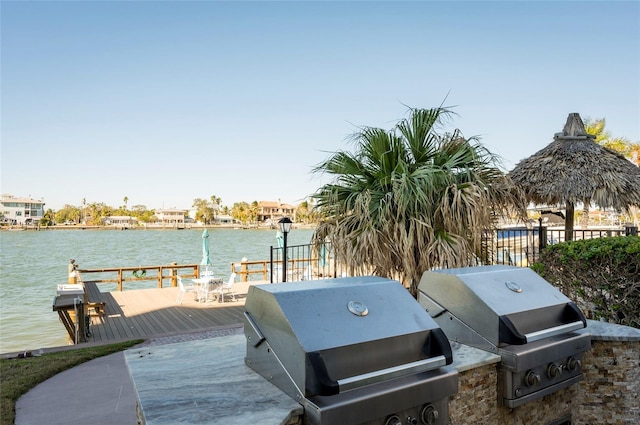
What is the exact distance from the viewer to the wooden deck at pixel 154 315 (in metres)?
7.52

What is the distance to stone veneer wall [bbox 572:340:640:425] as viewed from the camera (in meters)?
2.41

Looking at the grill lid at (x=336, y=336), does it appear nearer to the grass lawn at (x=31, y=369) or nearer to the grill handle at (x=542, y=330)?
the grill handle at (x=542, y=330)

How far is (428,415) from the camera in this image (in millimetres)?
1619

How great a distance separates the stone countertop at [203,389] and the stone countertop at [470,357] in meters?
0.90

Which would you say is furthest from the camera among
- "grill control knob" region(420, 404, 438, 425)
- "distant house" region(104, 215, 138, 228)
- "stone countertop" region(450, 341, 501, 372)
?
"distant house" region(104, 215, 138, 228)

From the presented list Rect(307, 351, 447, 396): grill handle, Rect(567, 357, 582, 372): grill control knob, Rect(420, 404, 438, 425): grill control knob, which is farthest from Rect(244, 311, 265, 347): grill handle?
Rect(567, 357, 582, 372): grill control knob

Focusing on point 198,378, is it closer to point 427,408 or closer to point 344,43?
point 427,408

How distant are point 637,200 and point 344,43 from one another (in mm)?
8631

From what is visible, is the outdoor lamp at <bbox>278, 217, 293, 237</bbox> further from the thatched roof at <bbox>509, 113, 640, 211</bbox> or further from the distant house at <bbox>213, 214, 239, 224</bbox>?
the distant house at <bbox>213, 214, 239, 224</bbox>

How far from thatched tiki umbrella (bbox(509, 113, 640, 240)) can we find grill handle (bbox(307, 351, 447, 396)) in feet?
22.5

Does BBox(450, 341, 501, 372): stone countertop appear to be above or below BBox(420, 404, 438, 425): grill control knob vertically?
above

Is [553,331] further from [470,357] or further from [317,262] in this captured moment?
[317,262]

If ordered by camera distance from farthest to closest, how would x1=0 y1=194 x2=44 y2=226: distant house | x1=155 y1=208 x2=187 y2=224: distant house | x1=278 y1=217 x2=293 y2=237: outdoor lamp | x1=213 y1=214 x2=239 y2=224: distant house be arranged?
x1=213 y1=214 x2=239 y2=224: distant house
x1=155 y1=208 x2=187 y2=224: distant house
x1=0 y1=194 x2=44 y2=226: distant house
x1=278 y1=217 x2=293 y2=237: outdoor lamp

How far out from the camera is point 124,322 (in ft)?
27.6
